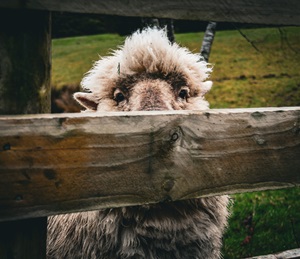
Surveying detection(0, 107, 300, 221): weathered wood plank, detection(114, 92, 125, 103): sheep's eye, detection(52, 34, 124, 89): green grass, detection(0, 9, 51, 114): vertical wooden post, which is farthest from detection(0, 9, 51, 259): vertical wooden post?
detection(52, 34, 124, 89): green grass

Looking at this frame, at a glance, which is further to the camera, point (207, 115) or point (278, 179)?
point (278, 179)

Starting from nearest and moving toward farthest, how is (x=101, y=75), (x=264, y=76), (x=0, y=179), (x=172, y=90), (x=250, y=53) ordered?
(x=0, y=179), (x=172, y=90), (x=101, y=75), (x=264, y=76), (x=250, y=53)

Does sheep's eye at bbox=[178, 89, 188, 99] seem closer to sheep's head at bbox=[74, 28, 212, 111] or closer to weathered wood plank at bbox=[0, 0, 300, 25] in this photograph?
sheep's head at bbox=[74, 28, 212, 111]

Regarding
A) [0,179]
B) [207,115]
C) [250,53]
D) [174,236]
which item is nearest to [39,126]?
[0,179]

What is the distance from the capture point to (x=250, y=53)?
56.2ft

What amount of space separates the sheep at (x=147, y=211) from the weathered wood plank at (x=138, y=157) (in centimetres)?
91

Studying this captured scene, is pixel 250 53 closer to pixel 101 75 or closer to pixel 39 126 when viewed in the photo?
pixel 101 75

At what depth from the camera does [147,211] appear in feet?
7.75

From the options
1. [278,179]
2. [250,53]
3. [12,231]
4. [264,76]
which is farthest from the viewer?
[250,53]

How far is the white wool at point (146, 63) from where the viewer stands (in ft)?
10.3

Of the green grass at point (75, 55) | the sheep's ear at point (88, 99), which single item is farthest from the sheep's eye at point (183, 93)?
the green grass at point (75, 55)

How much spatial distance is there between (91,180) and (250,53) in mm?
17111

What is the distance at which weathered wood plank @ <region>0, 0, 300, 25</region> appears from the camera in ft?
Answer: 4.17

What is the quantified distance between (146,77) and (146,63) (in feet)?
0.43
